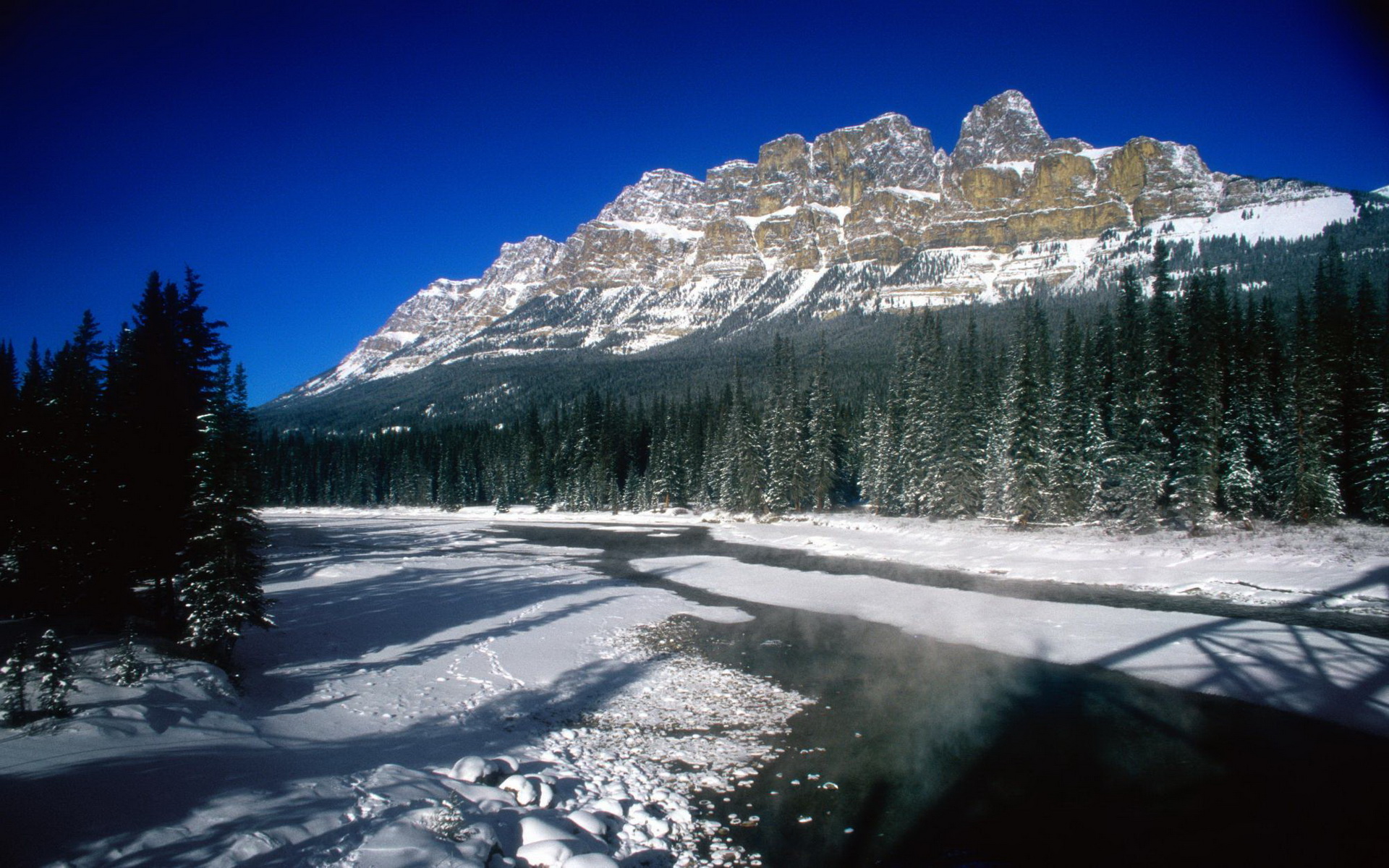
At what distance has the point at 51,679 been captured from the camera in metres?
8.23

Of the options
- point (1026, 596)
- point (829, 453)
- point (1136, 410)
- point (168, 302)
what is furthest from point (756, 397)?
point (168, 302)

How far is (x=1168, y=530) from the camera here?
3597 centimetres

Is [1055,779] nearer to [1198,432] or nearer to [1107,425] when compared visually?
[1198,432]

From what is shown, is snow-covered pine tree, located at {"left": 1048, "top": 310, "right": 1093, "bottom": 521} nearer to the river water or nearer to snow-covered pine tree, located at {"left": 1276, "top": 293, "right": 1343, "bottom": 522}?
snow-covered pine tree, located at {"left": 1276, "top": 293, "right": 1343, "bottom": 522}

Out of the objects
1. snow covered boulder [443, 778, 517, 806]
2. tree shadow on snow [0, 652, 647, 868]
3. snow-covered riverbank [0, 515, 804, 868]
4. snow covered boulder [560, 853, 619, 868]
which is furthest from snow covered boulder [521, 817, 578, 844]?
tree shadow on snow [0, 652, 647, 868]

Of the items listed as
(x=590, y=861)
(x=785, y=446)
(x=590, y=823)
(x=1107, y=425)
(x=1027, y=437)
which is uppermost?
(x=1107, y=425)

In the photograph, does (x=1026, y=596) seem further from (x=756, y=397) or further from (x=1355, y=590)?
(x=756, y=397)

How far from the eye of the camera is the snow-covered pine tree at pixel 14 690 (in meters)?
7.84

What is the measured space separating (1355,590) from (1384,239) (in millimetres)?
256682

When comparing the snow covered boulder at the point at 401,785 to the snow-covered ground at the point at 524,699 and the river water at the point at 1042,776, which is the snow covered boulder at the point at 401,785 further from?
the river water at the point at 1042,776

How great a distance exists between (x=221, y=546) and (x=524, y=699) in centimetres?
756

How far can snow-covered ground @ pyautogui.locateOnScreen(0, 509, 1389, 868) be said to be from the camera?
6.38 meters

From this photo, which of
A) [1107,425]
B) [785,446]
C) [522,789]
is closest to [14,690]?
[522,789]

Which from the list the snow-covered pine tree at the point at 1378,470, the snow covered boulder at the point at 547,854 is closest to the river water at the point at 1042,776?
the snow covered boulder at the point at 547,854
